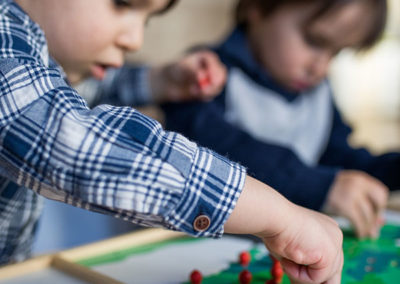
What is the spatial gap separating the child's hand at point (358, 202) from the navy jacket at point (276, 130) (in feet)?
0.04

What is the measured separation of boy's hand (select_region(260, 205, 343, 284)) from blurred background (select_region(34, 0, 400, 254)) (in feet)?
1.13

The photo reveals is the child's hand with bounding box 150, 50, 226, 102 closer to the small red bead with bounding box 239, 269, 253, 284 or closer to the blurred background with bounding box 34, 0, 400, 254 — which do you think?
the blurred background with bounding box 34, 0, 400, 254

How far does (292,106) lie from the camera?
0.96 meters

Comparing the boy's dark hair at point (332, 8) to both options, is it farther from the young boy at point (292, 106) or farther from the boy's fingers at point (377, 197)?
the boy's fingers at point (377, 197)

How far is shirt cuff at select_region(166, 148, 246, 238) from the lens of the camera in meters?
0.29

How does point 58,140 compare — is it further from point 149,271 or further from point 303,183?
point 303,183

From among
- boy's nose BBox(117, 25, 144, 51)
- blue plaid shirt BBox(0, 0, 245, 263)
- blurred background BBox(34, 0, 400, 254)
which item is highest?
boy's nose BBox(117, 25, 144, 51)

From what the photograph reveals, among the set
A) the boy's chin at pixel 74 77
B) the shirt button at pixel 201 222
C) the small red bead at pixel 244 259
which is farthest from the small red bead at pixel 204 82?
the shirt button at pixel 201 222

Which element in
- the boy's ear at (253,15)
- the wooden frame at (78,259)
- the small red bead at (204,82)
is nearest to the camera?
the wooden frame at (78,259)

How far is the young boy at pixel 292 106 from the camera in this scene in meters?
0.61

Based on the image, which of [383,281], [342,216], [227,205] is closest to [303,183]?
[342,216]

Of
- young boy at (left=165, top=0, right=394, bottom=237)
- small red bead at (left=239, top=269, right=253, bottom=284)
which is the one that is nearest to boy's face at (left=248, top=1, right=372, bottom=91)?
young boy at (left=165, top=0, right=394, bottom=237)

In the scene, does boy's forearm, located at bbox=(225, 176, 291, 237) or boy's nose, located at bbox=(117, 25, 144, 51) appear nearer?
boy's forearm, located at bbox=(225, 176, 291, 237)

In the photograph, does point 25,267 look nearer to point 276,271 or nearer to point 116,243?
point 116,243
